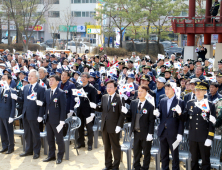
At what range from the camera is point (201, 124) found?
5688mm

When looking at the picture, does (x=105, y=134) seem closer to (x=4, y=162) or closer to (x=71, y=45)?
(x=4, y=162)

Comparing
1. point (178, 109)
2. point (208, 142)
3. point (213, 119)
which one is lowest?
point (208, 142)

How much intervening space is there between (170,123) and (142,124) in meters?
0.56

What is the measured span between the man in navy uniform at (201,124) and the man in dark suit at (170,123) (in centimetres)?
17

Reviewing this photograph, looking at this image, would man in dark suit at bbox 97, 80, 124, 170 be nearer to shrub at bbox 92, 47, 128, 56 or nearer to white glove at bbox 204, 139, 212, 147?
white glove at bbox 204, 139, 212, 147

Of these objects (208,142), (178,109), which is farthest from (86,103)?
(208,142)

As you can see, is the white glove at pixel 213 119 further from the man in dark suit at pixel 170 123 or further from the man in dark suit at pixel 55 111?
the man in dark suit at pixel 55 111

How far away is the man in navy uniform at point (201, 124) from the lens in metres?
5.57

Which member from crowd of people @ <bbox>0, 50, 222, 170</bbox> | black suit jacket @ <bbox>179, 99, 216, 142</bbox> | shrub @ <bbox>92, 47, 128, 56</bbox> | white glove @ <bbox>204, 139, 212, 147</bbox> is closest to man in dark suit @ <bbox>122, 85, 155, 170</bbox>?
crowd of people @ <bbox>0, 50, 222, 170</bbox>

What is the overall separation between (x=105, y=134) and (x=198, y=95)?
6.90 feet

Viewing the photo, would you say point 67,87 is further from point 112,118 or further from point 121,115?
point 121,115

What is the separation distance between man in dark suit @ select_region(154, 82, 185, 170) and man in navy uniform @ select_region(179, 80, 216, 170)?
167mm

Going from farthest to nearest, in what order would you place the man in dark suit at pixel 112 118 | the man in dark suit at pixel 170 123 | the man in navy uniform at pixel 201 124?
the man in dark suit at pixel 112 118 → the man in dark suit at pixel 170 123 → the man in navy uniform at pixel 201 124

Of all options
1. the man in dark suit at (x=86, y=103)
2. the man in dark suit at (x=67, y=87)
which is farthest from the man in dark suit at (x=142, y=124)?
the man in dark suit at (x=67, y=87)
